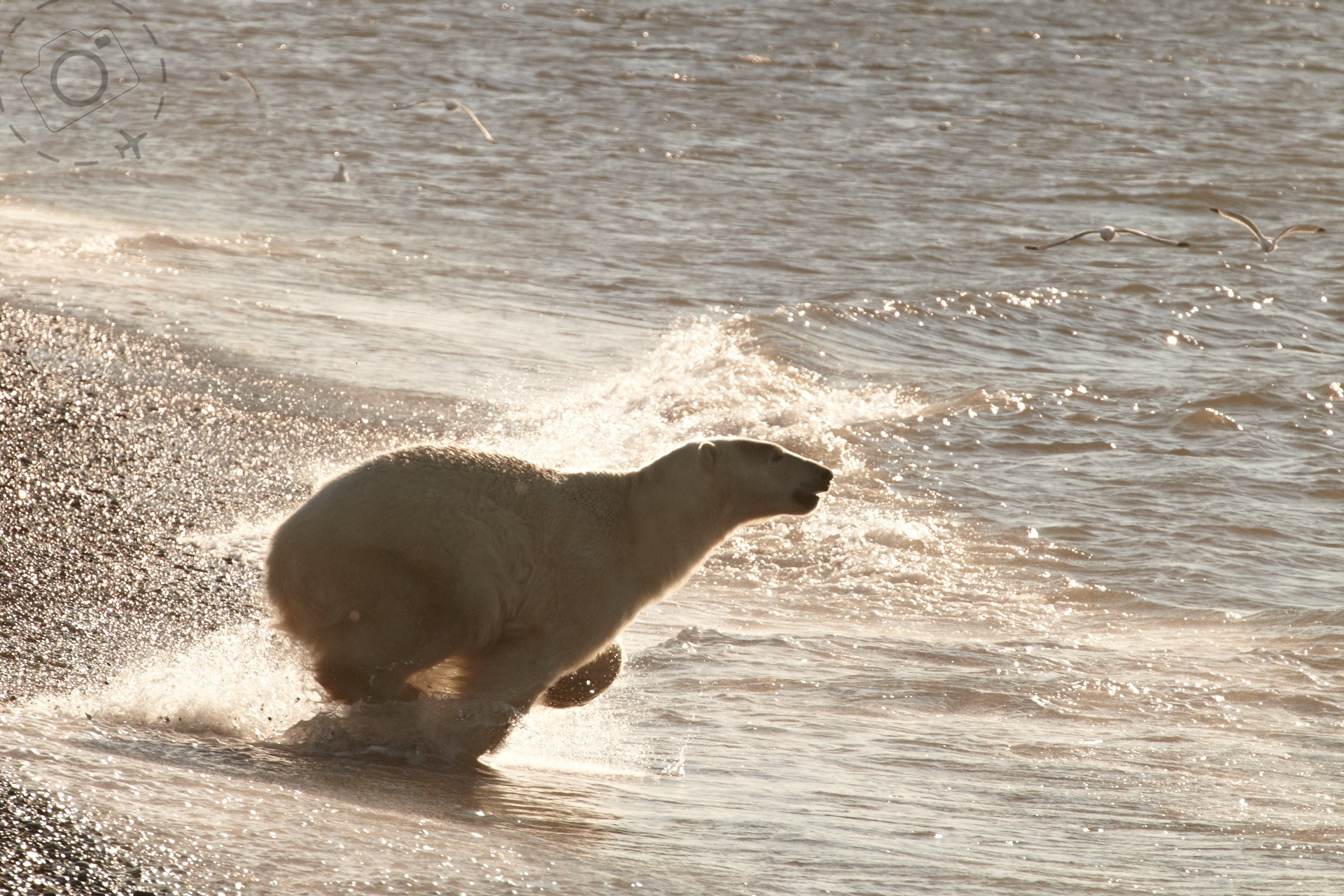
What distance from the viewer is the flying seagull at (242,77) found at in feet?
96.9

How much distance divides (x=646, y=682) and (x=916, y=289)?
12.8 m

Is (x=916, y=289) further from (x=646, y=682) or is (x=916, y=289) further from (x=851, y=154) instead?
(x=646, y=682)

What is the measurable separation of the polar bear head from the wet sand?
7.93 feet

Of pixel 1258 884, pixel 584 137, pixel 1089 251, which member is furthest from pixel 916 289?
pixel 1258 884

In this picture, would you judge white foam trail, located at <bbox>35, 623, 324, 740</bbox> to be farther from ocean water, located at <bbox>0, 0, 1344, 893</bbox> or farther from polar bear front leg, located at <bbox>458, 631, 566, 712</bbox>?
polar bear front leg, located at <bbox>458, 631, 566, 712</bbox>

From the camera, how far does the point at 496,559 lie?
637 centimetres

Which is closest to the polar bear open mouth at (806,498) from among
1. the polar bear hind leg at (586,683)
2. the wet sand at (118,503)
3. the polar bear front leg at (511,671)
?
the polar bear hind leg at (586,683)

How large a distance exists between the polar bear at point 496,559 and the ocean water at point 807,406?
36 centimetres

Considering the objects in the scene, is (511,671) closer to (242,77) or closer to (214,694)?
(214,694)

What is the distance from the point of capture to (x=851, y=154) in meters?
28.7

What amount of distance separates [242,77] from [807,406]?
19561mm

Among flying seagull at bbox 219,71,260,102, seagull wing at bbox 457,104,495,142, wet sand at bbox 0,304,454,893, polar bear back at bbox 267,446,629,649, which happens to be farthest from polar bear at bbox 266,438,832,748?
flying seagull at bbox 219,71,260,102

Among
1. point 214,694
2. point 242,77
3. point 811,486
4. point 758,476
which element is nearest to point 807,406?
point 811,486

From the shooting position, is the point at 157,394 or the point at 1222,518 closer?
the point at 157,394
